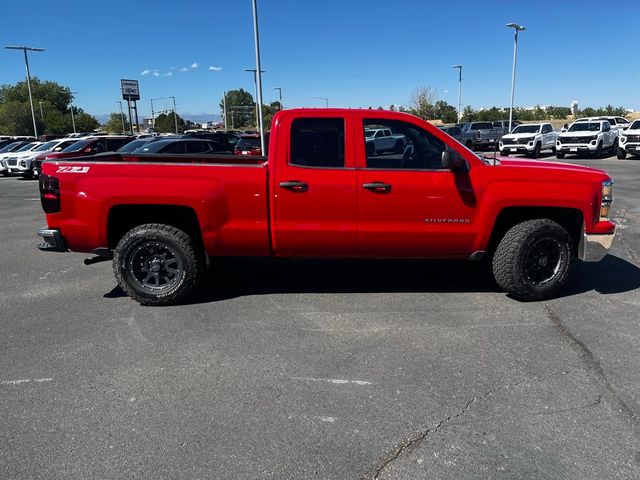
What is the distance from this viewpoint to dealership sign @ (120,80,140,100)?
6944cm

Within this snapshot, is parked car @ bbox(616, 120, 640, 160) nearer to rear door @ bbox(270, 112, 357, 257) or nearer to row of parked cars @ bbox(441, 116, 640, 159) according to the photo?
row of parked cars @ bbox(441, 116, 640, 159)

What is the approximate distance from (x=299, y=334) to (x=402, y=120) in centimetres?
231

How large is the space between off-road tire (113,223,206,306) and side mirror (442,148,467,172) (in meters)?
2.57

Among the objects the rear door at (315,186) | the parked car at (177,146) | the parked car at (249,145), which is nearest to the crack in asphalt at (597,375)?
the rear door at (315,186)

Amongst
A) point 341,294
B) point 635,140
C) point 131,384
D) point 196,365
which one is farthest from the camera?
point 635,140

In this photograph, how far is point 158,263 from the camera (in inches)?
209

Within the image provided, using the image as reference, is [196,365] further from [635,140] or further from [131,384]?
[635,140]

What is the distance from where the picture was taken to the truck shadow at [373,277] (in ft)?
18.9

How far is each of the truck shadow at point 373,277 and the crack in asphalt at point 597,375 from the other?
1038 mm

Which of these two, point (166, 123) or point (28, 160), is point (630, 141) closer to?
point (28, 160)

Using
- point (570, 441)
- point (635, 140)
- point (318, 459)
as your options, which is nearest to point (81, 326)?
point (318, 459)

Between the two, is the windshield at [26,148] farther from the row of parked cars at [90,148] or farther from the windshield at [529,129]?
the windshield at [529,129]

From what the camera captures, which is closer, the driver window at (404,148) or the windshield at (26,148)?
the driver window at (404,148)

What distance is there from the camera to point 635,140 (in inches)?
934
